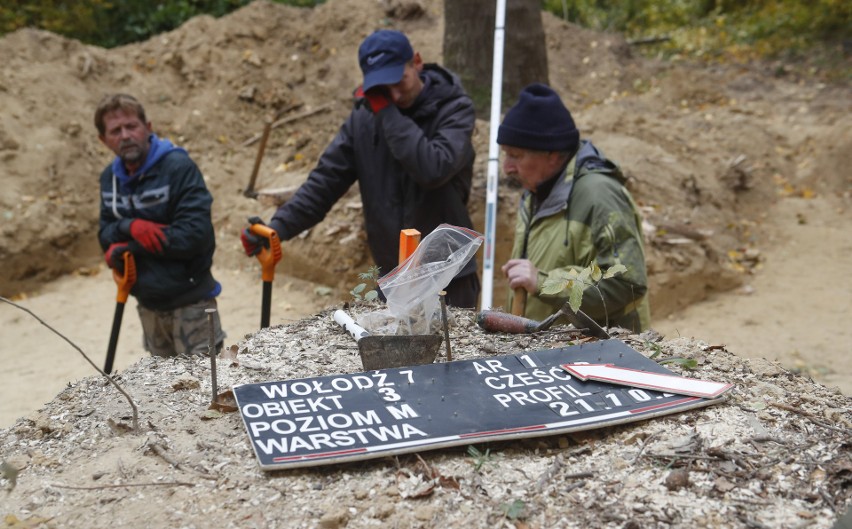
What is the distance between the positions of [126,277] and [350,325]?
2.34 m

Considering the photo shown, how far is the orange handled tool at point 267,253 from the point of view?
13.5 ft

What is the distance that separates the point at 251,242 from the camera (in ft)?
13.5

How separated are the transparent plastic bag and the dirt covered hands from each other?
222cm

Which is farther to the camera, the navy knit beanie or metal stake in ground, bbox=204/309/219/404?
the navy knit beanie

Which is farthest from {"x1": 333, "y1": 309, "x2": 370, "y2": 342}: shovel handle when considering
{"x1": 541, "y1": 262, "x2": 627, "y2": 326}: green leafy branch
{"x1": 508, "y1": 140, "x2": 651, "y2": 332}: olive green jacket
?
{"x1": 508, "y1": 140, "x2": 651, "y2": 332}: olive green jacket

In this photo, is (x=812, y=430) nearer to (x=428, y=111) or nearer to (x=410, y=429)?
(x=410, y=429)

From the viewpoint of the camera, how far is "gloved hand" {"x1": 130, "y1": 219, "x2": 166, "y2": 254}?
4605 mm

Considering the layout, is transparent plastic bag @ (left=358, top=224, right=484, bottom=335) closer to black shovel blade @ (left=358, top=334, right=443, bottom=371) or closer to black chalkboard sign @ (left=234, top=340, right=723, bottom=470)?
black shovel blade @ (left=358, top=334, right=443, bottom=371)

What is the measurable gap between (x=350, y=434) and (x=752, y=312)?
599 centimetres

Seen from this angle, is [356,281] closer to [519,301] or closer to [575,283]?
[519,301]

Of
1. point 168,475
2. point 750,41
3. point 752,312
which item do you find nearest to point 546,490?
point 168,475

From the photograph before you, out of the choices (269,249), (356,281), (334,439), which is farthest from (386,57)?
(356,281)

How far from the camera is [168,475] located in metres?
2.12

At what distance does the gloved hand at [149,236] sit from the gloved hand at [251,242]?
29.2 inches
